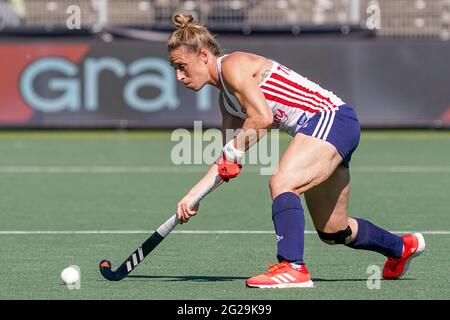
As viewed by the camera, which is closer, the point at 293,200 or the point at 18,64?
the point at 293,200

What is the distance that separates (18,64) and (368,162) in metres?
6.17

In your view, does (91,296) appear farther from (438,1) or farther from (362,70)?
(438,1)

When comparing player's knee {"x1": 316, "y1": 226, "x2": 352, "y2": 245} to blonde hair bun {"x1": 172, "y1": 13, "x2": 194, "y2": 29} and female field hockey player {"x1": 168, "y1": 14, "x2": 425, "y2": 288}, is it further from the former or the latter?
blonde hair bun {"x1": 172, "y1": 13, "x2": 194, "y2": 29}

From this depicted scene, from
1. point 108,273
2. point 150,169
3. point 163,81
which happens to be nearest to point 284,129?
point 108,273

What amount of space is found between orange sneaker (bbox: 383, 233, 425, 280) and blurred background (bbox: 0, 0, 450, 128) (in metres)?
11.2

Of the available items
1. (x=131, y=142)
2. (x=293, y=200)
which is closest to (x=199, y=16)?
(x=131, y=142)

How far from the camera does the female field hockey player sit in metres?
6.80

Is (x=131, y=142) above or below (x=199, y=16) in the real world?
below

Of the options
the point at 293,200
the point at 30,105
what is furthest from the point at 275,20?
the point at 293,200

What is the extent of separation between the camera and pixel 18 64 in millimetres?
18859

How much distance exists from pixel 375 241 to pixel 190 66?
1.55m

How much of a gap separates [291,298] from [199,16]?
43.5 ft
